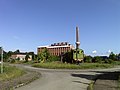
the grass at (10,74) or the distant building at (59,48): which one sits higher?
the distant building at (59,48)

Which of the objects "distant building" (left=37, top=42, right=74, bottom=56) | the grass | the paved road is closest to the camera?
the paved road

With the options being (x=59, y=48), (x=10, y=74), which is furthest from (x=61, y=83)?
(x=59, y=48)

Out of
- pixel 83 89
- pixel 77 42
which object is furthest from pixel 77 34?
pixel 83 89

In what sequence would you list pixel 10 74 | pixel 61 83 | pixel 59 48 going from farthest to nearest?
pixel 59 48 < pixel 10 74 < pixel 61 83

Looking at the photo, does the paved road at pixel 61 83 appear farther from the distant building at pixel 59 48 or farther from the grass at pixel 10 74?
the distant building at pixel 59 48

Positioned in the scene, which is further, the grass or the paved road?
the grass

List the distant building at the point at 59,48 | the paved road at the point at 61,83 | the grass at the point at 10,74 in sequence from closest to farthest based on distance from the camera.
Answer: the paved road at the point at 61,83 → the grass at the point at 10,74 → the distant building at the point at 59,48

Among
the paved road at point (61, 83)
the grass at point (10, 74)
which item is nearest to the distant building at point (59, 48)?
the grass at point (10, 74)

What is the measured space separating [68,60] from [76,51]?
8.88 meters

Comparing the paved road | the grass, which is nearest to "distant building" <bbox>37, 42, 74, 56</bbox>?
the grass

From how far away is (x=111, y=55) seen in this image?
342 feet

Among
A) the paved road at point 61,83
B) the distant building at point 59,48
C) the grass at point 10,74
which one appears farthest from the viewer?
the distant building at point 59,48

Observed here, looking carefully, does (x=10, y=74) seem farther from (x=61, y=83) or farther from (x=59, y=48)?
(x=59, y=48)

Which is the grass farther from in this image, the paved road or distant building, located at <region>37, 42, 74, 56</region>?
distant building, located at <region>37, 42, 74, 56</region>
